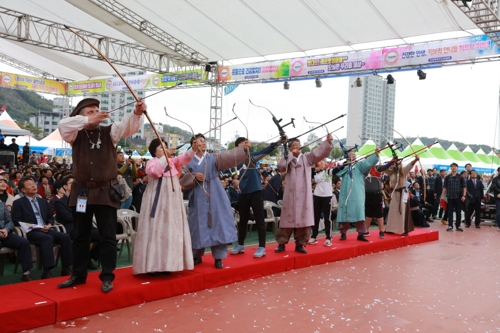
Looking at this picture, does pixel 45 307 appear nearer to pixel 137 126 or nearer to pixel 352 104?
pixel 137 126

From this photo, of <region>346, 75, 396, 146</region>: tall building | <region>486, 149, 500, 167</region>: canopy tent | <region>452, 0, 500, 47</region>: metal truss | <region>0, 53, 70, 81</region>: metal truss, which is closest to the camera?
<region>452, 0, 500, 47</region>: metal truss

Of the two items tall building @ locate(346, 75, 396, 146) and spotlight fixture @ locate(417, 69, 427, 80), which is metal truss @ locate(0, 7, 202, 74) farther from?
tall building @ locate(346, 75, 396, 146)

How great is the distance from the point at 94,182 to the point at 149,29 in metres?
9.52

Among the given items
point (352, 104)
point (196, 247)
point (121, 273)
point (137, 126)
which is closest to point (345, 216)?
point (196, 247)

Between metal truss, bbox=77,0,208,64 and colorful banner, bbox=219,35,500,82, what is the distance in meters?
0.99

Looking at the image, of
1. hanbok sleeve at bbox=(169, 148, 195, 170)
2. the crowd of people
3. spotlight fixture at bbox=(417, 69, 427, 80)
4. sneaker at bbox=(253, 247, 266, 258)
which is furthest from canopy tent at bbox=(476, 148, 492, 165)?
hanbok sleeve at bbox=(169, 148, 195, 170)

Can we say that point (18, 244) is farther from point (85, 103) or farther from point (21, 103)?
point (21, 103)

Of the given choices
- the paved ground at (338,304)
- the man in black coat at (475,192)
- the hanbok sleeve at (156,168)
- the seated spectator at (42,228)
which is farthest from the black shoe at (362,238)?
the man in black coat at (475,192)

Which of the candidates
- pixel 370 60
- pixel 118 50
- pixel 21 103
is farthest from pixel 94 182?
pixel 21 103

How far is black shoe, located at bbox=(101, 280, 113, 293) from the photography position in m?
3.41

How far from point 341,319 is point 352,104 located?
93.7 feet

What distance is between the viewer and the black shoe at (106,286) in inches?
134

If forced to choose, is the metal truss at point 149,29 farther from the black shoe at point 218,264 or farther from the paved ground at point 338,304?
the paved ground at point 338,304

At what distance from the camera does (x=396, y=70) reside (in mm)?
11508
